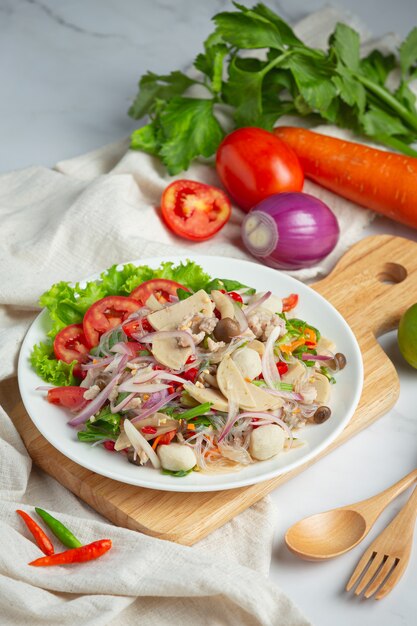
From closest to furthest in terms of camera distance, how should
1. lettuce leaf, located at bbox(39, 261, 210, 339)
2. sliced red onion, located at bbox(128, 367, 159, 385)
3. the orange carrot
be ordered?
sliced red onion, located at bbox(128, 367, 159, 385) → lettuce leaf, located at bbox(39, 261, 210, 339) → the orange carrot

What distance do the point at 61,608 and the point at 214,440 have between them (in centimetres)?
96

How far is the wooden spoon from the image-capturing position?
3.78 metres

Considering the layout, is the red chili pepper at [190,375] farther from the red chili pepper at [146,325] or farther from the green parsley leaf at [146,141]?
the green parsley leaf at [146,141]

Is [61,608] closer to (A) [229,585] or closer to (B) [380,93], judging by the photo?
(A) [229,585]

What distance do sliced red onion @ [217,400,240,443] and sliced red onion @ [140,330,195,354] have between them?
1.15 feet

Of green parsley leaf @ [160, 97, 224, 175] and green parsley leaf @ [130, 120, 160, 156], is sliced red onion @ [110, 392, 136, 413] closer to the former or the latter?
green parsley leaf @ [160, 97, 224, 175]

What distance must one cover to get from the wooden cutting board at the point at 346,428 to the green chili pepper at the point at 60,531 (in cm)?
22

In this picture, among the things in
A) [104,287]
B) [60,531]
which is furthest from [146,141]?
[60,531]

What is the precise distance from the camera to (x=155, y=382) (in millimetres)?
3980

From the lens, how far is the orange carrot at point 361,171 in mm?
5734

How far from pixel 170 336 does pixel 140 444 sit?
55 centimetres

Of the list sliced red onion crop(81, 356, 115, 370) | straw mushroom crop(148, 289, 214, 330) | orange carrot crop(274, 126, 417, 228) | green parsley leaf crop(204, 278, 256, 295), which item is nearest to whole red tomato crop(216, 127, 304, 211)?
orange carrot crop(274, 126, 417, 228)

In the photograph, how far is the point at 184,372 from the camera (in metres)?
4.03

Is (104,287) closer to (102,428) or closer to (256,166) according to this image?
(102,428)
